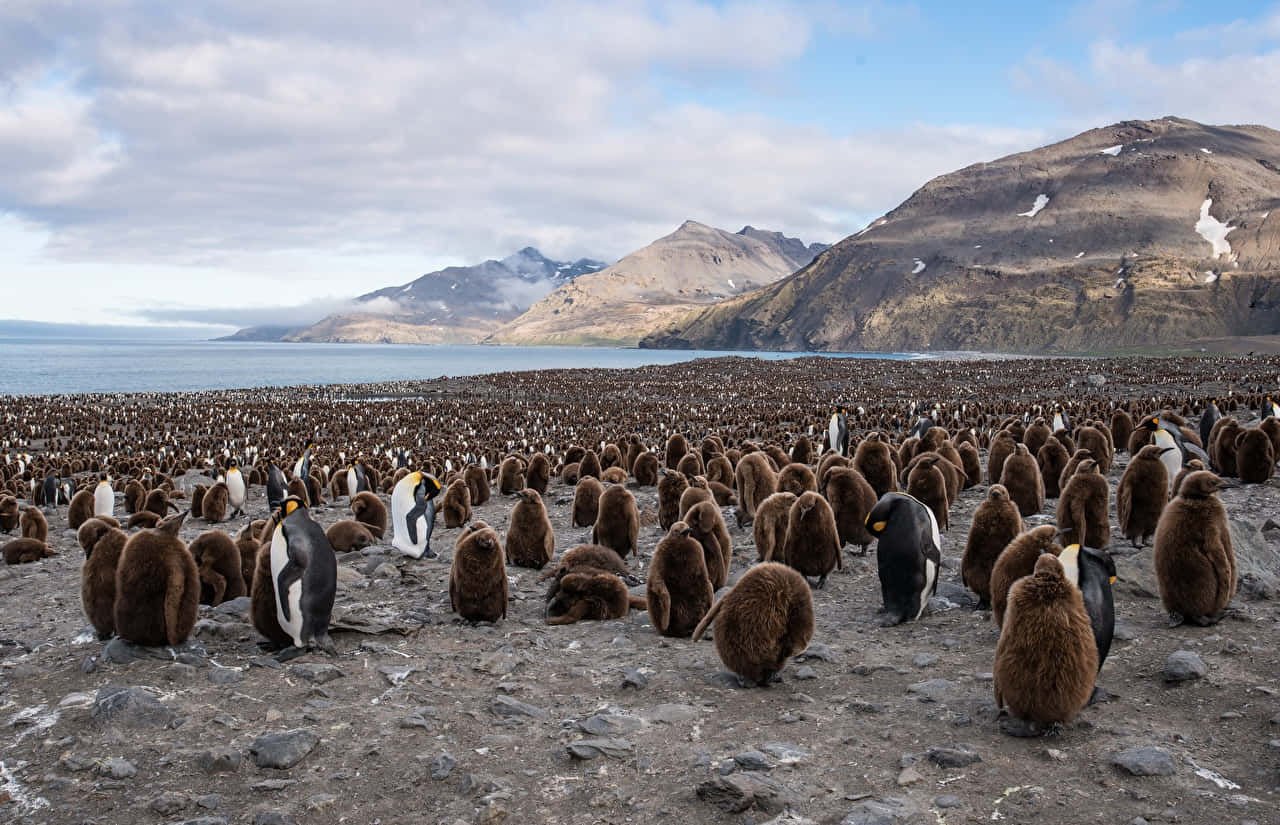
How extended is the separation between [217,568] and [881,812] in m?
5.98

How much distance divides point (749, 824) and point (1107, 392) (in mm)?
40090

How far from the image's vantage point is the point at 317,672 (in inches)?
208

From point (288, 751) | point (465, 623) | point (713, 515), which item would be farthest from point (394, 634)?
point (713, 515)

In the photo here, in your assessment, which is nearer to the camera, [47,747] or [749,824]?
[749,824]

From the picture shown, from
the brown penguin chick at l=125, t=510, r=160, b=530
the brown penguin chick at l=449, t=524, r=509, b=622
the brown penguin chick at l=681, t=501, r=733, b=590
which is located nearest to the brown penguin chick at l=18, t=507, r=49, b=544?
Answer: the brown penguin chick at l=125, t=510, r=160, b=530

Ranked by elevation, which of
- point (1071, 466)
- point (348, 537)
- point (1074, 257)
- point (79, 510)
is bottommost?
point (79, 510)

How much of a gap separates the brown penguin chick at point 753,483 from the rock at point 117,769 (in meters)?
7.03

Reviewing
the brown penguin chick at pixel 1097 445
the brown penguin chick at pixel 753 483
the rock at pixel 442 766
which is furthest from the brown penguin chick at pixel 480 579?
the brown penguin chick at pixel 1097 445

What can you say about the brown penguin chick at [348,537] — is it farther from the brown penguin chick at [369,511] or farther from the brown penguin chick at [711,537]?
the brown penguin chick at [711,537]

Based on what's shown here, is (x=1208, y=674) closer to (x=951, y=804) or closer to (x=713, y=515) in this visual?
(x=951, y=804)

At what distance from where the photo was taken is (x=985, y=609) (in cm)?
627

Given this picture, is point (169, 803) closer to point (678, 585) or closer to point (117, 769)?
point (117, 769)

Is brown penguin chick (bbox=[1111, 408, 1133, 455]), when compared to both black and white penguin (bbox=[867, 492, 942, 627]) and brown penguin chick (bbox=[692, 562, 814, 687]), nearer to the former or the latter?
black and white penguin (bbox=[867, 492, 942, 627])

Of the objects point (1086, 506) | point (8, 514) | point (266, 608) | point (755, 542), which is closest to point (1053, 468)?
point (1086, 506)
